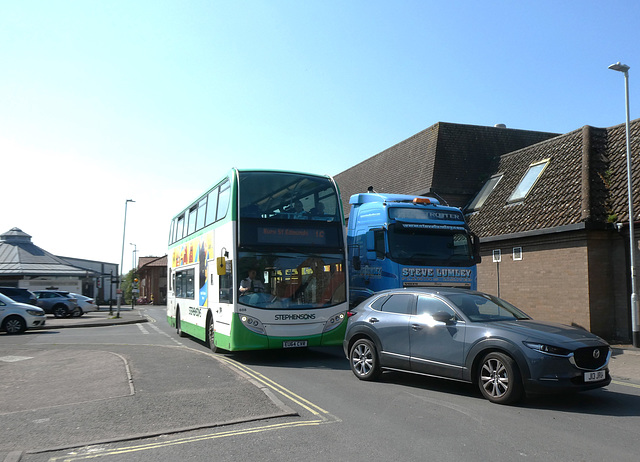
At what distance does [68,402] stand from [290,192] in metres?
6.10

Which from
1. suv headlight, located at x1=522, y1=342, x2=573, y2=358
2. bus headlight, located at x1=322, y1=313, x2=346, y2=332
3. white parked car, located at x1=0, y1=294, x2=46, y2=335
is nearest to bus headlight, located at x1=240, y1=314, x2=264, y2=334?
bus headlight, located at x1=322, y1=313, x2=346, y2=332

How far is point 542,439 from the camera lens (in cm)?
574

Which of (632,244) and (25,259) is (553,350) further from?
(25,259)

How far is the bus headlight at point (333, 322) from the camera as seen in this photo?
11.8 metres

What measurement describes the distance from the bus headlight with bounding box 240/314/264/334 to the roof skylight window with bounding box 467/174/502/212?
13101 mm

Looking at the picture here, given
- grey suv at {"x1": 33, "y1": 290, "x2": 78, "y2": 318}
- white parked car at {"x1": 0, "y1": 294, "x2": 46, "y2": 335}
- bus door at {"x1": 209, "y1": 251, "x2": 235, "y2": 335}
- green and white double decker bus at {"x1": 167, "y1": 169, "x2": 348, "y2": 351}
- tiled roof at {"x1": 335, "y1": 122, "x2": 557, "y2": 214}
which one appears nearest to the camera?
green and white double decker bus at {"x1": 167, "y1": 169, "x2": 348, "y2": 351}

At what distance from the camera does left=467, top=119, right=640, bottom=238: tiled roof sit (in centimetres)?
1549

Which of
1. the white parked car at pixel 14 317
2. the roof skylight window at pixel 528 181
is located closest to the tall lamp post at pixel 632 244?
the roof skylight window at pixel 528 181

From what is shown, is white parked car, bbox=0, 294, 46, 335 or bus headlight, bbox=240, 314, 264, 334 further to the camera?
white parked car, bbox=0, 294, 46, 335

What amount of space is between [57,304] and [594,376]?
3328 cm

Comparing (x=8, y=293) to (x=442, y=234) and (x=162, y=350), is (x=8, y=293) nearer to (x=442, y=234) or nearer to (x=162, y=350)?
(x=162, y=350)

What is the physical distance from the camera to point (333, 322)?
1188 cm

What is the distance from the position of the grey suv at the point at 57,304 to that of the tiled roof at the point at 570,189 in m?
25.5

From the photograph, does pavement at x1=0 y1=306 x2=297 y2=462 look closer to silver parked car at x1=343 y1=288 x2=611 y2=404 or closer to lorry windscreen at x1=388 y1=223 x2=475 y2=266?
silver parked car at x1=343 y1=288 x2=611 y2=404
